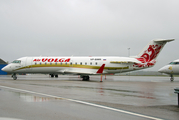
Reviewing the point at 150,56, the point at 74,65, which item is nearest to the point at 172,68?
the point at 150,56

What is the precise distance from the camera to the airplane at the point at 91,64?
28797 mm

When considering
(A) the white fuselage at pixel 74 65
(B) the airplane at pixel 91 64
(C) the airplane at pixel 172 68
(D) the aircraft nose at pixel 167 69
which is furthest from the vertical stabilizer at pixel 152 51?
(C) the airplane at pixel 172 68

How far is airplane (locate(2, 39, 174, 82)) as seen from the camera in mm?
28797

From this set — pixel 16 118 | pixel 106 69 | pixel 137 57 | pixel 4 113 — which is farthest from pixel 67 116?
pixel 137 57

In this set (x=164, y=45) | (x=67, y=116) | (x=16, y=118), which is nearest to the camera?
(x=16, y=118)

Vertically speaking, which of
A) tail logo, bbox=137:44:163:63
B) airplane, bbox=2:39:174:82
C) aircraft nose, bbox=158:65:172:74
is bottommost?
aircraft nose, bbox=158:65:172:74

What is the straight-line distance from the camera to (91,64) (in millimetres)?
29062

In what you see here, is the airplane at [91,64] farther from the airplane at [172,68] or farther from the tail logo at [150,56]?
the airplane at [172,68]

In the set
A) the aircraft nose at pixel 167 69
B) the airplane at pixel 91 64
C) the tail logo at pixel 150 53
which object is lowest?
the aircraft nose at pixel 167 69

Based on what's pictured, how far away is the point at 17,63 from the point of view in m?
29.4

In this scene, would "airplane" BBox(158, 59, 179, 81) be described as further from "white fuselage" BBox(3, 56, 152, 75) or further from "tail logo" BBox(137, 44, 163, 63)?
"white fuselage" BBox(3, 56, 152, 75)

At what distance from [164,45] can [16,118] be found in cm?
2760

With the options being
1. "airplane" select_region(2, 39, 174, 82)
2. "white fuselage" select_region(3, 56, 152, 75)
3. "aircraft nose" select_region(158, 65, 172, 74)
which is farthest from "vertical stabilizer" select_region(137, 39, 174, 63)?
"aircraft nose" select_region(158, 65, 172, 74)

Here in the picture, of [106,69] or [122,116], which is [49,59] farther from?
[122,116]
